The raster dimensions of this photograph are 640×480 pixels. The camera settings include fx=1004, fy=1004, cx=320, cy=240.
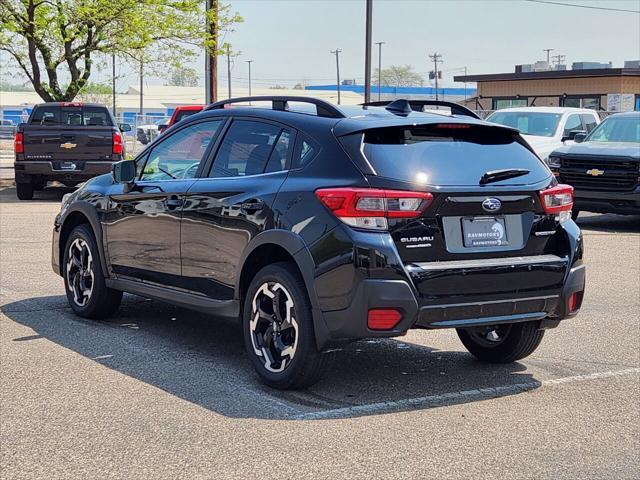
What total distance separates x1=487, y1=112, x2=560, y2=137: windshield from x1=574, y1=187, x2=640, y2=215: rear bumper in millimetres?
4576

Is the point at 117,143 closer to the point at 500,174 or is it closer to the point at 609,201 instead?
the point at 609,201

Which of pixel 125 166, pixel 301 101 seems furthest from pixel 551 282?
pixel 125 166

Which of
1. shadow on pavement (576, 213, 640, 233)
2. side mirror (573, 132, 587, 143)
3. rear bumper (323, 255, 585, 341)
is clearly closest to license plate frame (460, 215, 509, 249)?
rear bumper (323, 255, 585, 341)

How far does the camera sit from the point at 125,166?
303 inches

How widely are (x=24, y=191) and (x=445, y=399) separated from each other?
15922 millimetres

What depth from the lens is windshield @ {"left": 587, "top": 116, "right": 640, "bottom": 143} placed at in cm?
1766

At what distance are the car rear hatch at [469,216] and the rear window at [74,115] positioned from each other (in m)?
15.5

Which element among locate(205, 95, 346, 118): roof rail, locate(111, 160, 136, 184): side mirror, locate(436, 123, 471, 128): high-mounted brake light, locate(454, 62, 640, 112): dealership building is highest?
locate(454, 62, 640, 112): dealership building

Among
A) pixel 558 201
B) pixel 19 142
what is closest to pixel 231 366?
pixel 558 201

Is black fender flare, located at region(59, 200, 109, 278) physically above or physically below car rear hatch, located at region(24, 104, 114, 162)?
below

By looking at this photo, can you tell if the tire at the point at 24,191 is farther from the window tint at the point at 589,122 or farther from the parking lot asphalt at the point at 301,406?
the parking lot asphalt at the point at 301,406

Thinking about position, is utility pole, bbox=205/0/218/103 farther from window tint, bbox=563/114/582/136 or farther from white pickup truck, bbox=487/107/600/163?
window tint, bbox=563/114/582/136

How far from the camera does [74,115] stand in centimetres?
2092

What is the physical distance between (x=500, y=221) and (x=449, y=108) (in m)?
1.41
